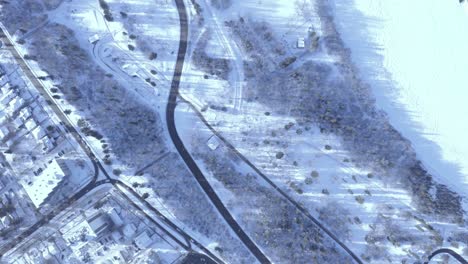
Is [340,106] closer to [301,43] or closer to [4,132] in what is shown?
[301,43]

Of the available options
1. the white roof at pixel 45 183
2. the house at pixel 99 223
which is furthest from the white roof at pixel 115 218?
the white roof at pixel 45 183

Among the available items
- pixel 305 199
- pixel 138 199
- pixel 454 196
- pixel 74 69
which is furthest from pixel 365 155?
pixel 74 69

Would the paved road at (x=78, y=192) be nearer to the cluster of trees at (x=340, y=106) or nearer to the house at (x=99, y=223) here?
the house at (x=99, y=223)

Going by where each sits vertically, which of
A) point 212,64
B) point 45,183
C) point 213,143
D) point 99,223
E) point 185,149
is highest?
point 212,64

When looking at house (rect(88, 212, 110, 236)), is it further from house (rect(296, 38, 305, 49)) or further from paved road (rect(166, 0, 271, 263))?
house (rect(296, 38, 305, 49))

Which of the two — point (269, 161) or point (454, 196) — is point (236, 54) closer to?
point (269, 161)

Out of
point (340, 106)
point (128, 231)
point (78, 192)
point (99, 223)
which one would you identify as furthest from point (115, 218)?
point (340, 106)

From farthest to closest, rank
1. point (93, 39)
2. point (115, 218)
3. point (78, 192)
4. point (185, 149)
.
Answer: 1. point (93, 39)
2. point (185, 149)
3. point (78, 192)
4. point (115, 218)
